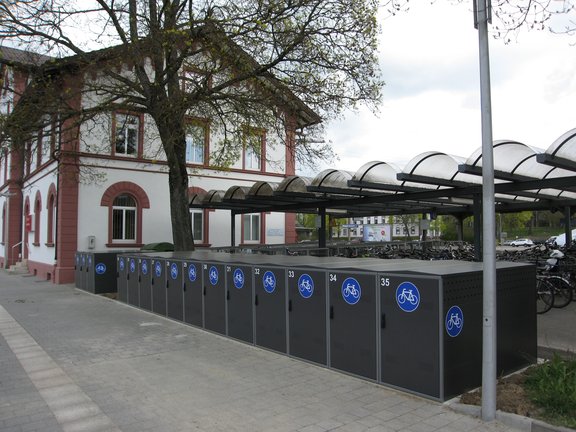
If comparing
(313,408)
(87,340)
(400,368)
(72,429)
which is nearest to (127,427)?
(72,429)

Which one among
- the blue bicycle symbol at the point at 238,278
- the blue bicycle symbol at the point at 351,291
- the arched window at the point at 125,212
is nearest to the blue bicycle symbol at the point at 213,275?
the blue bicycle symbol at the point at 238,278

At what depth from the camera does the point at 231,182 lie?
2311 centimetres

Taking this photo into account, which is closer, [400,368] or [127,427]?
[127,427]

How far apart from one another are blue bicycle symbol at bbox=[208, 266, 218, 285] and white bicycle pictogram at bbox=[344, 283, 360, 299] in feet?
9.66

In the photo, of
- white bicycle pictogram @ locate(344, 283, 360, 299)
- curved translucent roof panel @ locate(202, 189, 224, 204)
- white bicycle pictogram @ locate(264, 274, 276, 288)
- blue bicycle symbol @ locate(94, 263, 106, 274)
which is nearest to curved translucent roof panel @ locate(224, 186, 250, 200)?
curved translucent roof panel @ locate(202, 189, 224, 204)

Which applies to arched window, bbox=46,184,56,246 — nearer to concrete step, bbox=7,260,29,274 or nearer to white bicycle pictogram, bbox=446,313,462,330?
concrete step, bbox=7,260,29,274

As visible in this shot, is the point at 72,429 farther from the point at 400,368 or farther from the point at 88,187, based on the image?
the point at 88,187

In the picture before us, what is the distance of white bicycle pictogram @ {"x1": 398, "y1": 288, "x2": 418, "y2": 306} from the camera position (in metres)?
4.83

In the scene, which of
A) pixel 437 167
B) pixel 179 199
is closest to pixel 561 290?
pixel 437 167

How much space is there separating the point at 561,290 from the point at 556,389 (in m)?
6.29

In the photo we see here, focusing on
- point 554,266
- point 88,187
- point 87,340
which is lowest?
point 87,340

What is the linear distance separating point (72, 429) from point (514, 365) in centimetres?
464

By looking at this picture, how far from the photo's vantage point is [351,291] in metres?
5.51

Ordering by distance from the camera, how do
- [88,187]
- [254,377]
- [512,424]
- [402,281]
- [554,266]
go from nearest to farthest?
[512,424] < [402,281] < [254,377] < [554,266] < [88,187]
